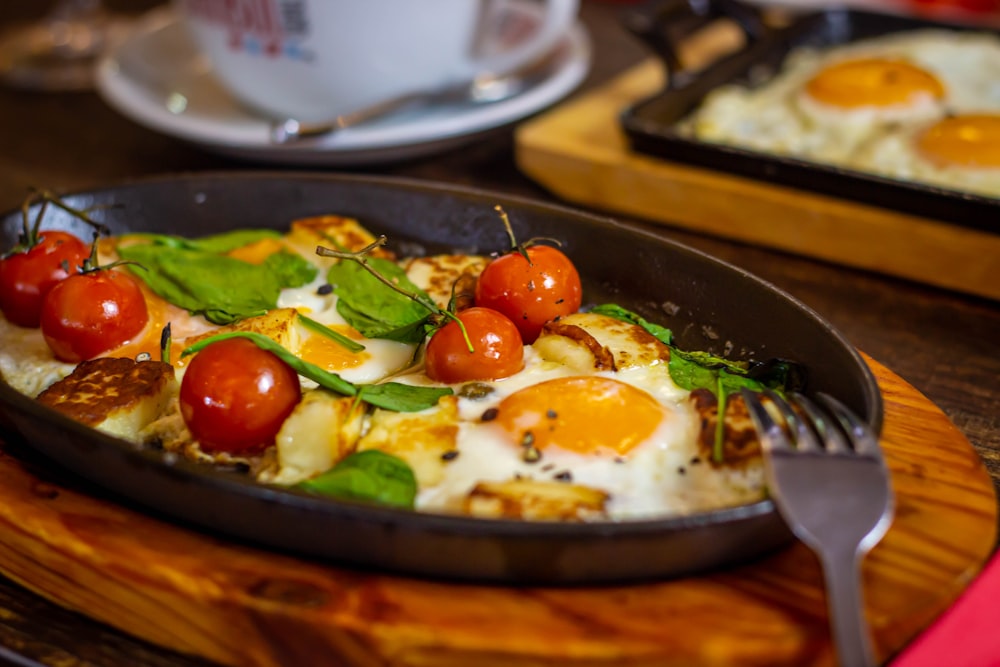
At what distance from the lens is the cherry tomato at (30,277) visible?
1.85m

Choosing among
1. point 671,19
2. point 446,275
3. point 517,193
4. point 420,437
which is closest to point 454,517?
point 420,437

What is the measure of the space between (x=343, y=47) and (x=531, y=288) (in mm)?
1398

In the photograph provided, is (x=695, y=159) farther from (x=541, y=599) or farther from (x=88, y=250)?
(x=541, y=599)

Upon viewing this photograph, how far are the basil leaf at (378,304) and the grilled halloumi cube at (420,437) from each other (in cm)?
27

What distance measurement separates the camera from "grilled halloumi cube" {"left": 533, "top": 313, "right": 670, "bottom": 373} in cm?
163

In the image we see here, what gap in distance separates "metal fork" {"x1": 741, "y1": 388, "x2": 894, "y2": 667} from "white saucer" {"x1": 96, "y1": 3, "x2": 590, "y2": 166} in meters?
1.79

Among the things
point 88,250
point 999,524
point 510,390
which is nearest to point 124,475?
point 510,390

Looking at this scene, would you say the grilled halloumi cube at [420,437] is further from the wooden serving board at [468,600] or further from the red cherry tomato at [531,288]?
the red cherry tomato at [531,288]

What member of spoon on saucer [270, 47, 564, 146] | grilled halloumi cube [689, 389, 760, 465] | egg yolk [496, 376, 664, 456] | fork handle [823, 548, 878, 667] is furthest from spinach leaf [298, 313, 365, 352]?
spoon on saucer [270, 47, 564, 146]

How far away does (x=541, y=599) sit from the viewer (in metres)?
1.26

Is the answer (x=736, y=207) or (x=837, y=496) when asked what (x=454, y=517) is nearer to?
(x=837, y=496)

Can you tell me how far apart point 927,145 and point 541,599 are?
196 centimetres

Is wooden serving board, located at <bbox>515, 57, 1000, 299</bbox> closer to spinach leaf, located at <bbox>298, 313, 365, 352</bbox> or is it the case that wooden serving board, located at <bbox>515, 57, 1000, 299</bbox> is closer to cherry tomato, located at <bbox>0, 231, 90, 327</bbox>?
spinach leaf, located at <bbox>298, 313, 365, 352</bbox>

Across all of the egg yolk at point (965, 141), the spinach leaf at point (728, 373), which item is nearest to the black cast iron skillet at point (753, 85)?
the egg yolk at point (965, 141)
